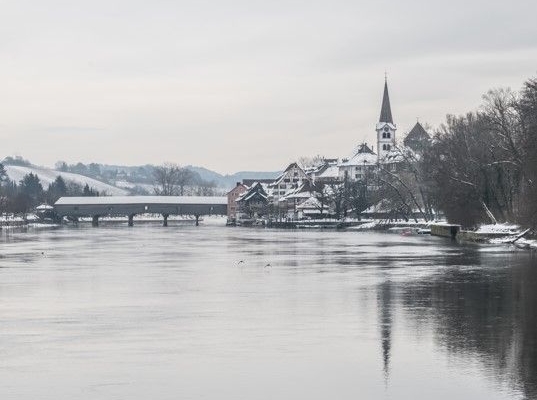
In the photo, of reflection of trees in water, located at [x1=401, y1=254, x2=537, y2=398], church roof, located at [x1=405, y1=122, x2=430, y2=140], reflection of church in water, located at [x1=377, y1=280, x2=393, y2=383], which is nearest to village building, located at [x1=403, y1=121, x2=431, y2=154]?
church roof, located at [x1=405, y1=122, x2=430, y2=140]

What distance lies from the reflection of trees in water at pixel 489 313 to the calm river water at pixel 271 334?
0.05 m

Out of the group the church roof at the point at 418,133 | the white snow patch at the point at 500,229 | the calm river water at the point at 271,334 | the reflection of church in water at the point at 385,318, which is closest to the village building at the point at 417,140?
the church roof at the point at 418,133

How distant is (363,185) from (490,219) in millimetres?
71799

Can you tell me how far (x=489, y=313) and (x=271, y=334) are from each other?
25.0 ft

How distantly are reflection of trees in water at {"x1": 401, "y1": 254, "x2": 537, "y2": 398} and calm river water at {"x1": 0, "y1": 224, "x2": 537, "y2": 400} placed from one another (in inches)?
1.8

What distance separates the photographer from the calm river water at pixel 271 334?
1906cm

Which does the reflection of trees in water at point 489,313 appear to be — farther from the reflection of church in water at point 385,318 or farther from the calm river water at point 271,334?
the reflection of church in water at point 385,318

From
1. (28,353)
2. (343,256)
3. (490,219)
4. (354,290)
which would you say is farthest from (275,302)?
(490,219)

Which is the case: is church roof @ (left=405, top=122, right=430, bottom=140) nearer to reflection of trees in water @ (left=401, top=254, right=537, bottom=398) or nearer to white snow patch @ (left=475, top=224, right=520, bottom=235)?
white snow patch @ (left=475, top=224, right=520, bottom=235)

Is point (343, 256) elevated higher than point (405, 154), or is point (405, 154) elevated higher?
point (405, 154)

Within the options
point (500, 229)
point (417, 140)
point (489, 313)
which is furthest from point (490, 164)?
point (489, 313)

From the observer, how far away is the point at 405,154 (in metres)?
132

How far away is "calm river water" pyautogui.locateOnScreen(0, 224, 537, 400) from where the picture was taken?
19.1 metres

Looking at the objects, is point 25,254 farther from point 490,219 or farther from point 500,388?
point 500,388
